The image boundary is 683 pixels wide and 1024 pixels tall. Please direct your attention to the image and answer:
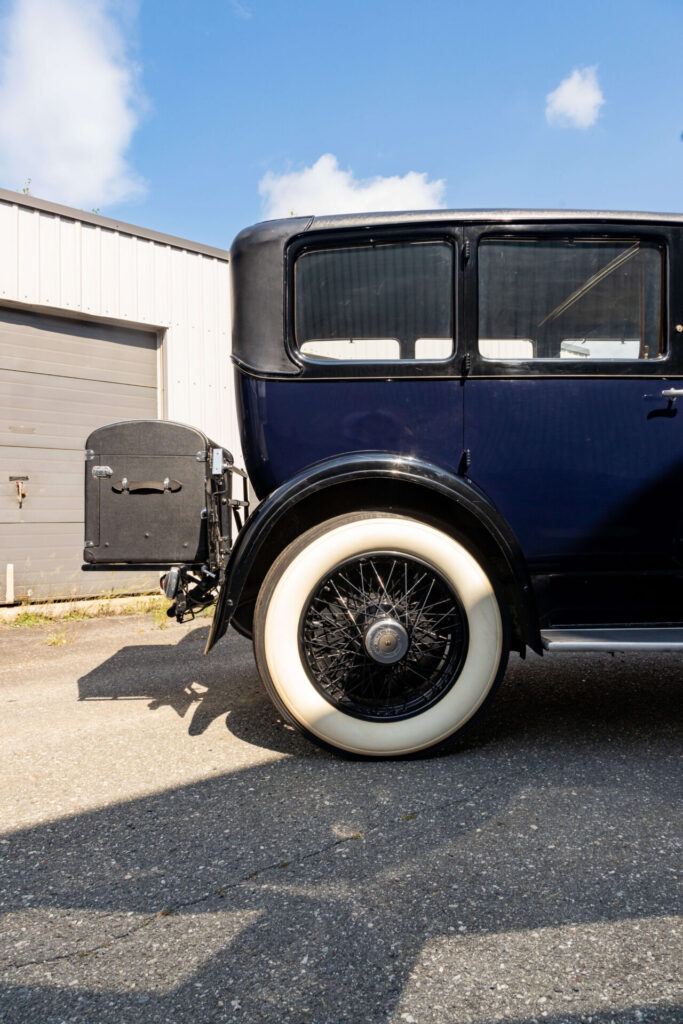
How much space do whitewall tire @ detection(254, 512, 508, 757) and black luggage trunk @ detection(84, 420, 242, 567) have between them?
1.37ft

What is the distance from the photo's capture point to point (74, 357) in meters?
7.08

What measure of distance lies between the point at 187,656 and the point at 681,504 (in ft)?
9.48

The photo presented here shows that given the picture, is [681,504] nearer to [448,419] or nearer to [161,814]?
[448,419]

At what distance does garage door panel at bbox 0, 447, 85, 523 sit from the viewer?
6.68 m

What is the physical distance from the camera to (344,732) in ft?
8.37

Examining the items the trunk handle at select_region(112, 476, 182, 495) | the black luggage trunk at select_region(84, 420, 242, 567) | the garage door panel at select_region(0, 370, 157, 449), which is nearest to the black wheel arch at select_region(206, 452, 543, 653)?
the black luggage trunk at select_region(84, 420, 242, 567)

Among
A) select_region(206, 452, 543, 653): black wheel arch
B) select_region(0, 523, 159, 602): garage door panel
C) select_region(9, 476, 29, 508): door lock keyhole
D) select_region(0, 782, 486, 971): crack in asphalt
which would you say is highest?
select_region(9, 476, 29, 508): door lock keyhole

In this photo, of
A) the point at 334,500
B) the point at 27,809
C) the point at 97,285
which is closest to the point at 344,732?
the point at 334,500

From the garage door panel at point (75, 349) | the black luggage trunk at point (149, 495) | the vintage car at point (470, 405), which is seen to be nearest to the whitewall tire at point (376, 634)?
the vintage car at point (470, 405)

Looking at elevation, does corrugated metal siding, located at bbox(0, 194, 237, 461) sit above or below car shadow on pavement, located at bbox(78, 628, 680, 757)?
above

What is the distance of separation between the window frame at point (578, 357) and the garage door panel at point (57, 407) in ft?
17.2

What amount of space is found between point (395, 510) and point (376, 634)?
47 centimetres

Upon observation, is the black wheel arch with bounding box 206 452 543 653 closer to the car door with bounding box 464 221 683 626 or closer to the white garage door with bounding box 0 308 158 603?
the car door with bounding box 464 221 683 626

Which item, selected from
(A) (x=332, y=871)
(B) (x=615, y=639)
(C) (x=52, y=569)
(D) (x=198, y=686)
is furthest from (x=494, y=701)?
(C) (x=52, y=569)
